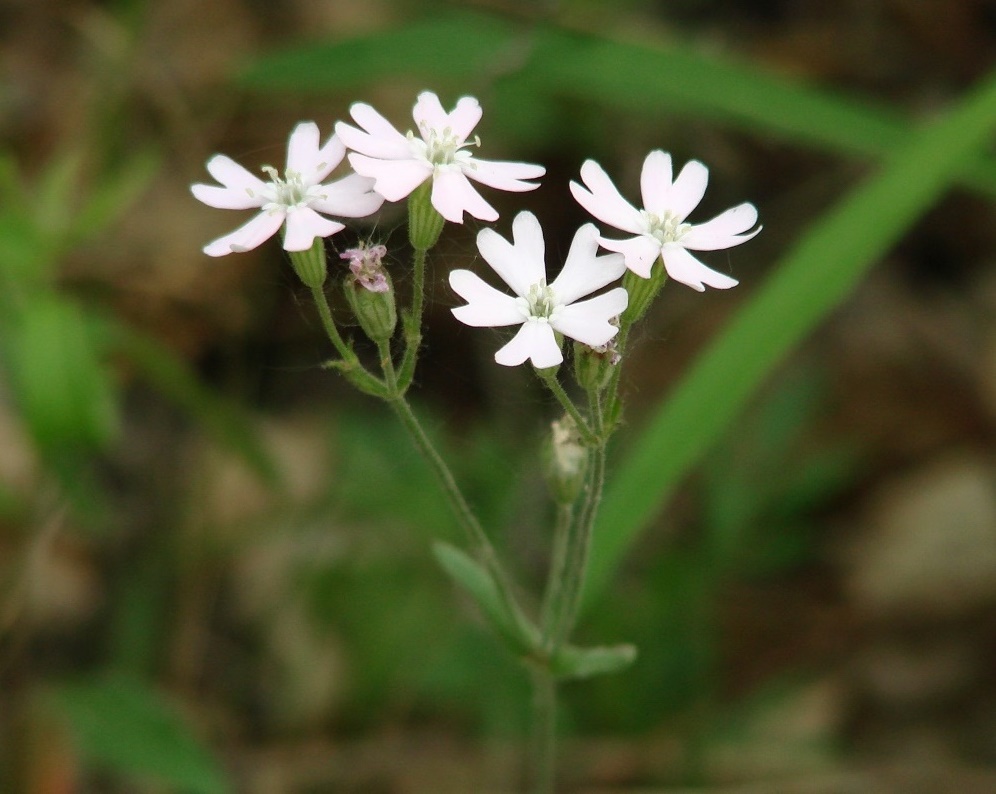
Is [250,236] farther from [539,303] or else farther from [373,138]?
[539,303]

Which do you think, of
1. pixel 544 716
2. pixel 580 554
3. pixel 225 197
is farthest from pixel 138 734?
pixel 225 197

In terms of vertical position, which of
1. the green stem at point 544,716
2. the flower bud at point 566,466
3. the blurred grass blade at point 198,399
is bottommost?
the green stem at point 544,716

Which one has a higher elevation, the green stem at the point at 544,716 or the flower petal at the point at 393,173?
the flower petal at the point at 393,173

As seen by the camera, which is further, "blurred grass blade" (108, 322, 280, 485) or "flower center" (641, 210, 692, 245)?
"blurred grass blade" (108, 322, 280, 485)

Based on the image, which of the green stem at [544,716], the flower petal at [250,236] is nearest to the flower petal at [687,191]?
the flower petal at [250,236]

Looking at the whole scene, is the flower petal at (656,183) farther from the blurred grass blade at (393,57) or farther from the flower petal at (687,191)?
the blurred grass blade at (393,57)

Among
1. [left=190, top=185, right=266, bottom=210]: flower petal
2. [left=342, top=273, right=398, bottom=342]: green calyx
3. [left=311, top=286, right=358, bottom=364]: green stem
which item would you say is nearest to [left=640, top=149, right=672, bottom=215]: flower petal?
[left=342, top=273, right=398, bottom=342]: green calyx

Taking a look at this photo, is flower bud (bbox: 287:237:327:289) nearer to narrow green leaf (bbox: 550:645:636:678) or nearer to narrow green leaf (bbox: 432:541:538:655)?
narrow green leaf (bbox: 432:541:538:655)

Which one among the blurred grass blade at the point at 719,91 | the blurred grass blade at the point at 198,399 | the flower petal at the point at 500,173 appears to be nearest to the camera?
the flower petal at the point at 500,173
